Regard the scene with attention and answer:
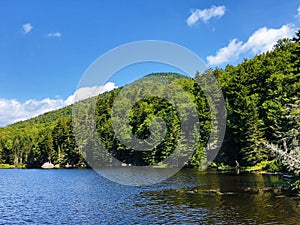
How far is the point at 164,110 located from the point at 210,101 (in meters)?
19.0

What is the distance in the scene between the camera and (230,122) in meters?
74.0

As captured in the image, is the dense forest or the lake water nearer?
the lake water

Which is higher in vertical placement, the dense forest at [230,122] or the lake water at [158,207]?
the dense forest at [230,122]

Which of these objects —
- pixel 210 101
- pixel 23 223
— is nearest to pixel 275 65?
pixel 210 101

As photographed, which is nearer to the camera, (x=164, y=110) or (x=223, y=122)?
(x=223, y=122)

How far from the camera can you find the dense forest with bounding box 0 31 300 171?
58031 mm

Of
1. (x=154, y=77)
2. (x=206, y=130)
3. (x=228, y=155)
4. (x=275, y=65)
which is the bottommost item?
(x=228, y=155)

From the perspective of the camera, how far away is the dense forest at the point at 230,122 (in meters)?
58.0

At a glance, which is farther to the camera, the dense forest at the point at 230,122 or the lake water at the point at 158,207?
the dense forest at the point at 230,122

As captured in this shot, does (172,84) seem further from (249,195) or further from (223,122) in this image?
(249,195)

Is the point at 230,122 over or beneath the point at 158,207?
over

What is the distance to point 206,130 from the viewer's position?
78750mm

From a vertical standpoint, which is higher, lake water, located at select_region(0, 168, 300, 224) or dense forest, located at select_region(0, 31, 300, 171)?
dense forest, located at select_region(0, 31, 300, 171)

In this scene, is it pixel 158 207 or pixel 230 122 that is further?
pixel 230 122
